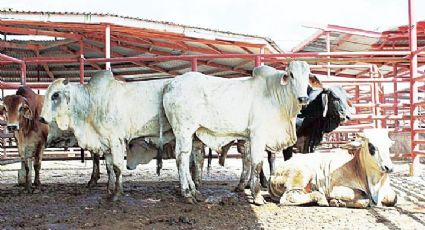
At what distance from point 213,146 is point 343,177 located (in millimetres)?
1462

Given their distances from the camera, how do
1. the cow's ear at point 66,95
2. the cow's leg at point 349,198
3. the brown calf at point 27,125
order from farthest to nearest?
the brown calf at point 27,125 < the cow's ear at point 66,95 < the cow's leg at point 349,198

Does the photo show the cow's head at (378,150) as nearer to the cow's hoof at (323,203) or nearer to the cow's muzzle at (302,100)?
the cow's hoof at (323,203)

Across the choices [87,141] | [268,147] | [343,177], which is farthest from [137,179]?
[343,177]

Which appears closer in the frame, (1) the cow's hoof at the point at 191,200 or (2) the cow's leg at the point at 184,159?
(1) the cow's hoof at the point at 191,200

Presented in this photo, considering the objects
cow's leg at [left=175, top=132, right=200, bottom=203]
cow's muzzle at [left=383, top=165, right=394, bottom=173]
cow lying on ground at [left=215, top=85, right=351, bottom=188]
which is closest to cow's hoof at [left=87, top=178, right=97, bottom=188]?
cow lying on ground at [left=215, top=85, right=351, bottom=188]

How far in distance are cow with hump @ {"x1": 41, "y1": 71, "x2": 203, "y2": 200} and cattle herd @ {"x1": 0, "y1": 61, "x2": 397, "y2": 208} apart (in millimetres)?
12

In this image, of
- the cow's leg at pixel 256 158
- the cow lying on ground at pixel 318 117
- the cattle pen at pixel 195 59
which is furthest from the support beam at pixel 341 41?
the cow's leg at pixel 256 158

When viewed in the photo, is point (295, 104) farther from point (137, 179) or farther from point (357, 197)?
point (137, 179)

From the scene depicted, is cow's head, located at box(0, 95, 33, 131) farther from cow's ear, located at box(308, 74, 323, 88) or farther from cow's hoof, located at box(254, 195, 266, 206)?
cow's ear, located at box(308, 74, 323, 88)

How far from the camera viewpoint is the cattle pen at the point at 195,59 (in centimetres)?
696

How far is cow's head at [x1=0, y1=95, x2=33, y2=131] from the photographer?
662 cm

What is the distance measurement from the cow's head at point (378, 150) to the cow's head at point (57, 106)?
3.40 m

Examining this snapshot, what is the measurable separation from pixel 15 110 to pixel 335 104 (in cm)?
414

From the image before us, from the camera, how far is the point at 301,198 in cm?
535
